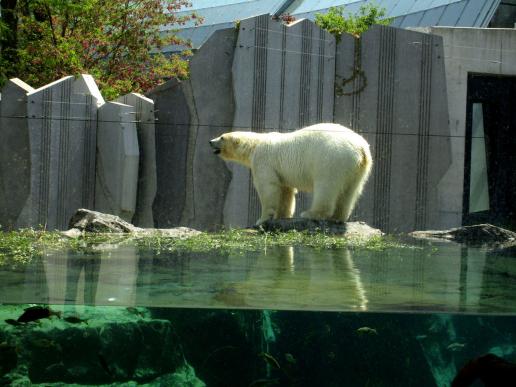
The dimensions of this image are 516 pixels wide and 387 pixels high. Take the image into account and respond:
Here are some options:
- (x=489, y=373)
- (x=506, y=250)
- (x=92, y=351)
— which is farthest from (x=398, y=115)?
(x=92, y=351)

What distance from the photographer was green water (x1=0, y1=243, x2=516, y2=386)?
4.80m

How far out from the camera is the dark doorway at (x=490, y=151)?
40.6ft

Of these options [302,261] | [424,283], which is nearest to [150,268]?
[302,261]

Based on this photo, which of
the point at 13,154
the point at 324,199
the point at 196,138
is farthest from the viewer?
the point at 196,138

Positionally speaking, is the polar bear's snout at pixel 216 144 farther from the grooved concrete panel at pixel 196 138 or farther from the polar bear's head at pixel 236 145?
the grooved concrete panel at pixel 196 138

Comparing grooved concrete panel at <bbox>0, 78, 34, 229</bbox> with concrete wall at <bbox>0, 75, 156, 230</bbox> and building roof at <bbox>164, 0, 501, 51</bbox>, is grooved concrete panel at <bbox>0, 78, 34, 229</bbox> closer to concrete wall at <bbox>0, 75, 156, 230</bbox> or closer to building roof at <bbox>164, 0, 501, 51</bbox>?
concrete wall at <bbox>0, 75, 156, 230</bbox>

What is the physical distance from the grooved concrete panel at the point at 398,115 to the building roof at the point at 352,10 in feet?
21.4

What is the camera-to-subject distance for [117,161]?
11117 mm

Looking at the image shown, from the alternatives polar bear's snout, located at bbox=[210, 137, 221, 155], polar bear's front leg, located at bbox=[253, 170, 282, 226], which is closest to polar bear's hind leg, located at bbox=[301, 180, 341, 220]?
polar bear's front leg, located at bbox=[253, 170, 282, 226]

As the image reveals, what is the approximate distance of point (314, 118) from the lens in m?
11.6

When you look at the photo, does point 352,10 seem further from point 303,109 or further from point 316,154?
point 316,154

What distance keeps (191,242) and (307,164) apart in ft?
6.90

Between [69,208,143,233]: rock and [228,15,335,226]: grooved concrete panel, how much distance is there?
257 cm

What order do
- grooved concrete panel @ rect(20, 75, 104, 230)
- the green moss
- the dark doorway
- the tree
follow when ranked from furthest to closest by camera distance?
the tree
the dark doorway
grooved concrete panel @ rect(20, 75, 104, 230)
the green moss
